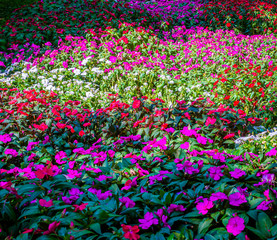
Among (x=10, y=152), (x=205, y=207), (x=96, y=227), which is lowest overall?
(x=10, y=152)

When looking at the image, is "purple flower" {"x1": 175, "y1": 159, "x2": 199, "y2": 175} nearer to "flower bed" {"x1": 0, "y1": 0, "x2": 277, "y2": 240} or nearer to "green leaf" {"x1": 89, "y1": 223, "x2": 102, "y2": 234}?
"flower bed" {"x1": 0, "y1": 0, "x2": 277, "y2": 240}

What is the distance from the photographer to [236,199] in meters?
1.45

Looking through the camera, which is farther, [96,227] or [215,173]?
[215,173]

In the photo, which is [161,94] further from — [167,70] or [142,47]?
[142,47]

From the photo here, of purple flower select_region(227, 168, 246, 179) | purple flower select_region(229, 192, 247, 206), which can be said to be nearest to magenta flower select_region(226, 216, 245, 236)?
purple flower select_region(229, 192, 247, 206)

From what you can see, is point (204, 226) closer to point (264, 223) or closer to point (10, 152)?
point (264, 223)

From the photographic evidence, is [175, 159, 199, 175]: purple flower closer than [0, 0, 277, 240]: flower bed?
No

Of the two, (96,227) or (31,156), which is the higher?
(96,227)

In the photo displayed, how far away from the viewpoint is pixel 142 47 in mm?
6062

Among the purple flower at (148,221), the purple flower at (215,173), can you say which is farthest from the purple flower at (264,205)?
the purple flower at (148,221)

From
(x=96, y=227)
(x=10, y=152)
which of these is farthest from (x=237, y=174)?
(x=10, y=152)

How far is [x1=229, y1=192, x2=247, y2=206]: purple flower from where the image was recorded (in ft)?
4.67

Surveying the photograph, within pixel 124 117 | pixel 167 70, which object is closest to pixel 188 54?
pixel 167 70

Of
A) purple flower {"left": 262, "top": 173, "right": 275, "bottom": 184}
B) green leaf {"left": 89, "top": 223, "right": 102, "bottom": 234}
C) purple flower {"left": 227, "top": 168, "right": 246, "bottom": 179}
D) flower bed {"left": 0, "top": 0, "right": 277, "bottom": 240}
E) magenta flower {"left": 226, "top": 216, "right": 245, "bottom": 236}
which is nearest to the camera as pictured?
magenta flower {"left": 226, "top": 216, "right": 245, "bottom": 236}
